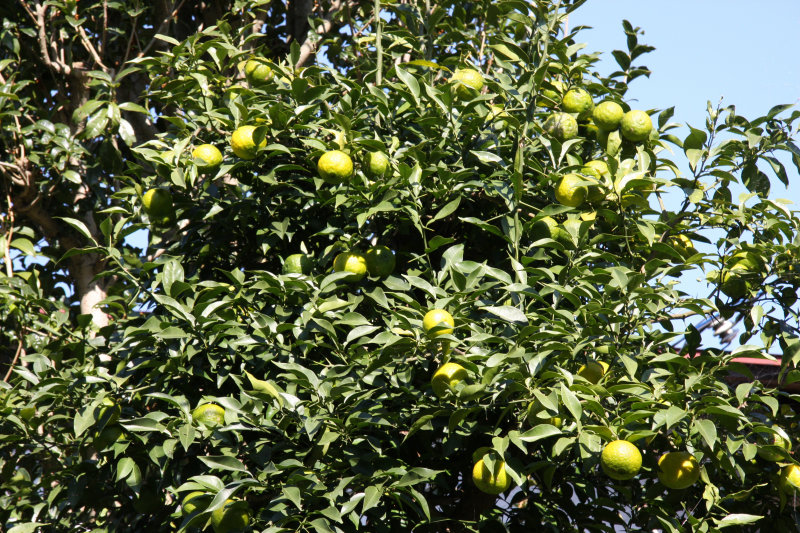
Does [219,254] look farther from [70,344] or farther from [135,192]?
[70,344]

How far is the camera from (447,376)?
2004 millimetres

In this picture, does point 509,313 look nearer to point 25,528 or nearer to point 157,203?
point 157,203

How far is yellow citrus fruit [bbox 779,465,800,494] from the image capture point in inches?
88.4

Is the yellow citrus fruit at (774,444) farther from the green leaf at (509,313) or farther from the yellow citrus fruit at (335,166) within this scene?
the yellow citrus fruit at (335,166)

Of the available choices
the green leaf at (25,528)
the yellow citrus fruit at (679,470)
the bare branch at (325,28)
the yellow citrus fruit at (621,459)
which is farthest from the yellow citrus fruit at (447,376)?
the bare branch at (325,28)

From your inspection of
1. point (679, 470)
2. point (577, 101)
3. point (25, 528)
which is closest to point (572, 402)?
point (679, 470)

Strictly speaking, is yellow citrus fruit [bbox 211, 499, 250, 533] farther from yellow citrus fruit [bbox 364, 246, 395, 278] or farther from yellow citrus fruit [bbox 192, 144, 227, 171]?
yellow citrus fruit [bbox 192, 144, 227, 171]

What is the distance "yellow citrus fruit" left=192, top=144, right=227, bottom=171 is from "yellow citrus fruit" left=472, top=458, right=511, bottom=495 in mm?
1310

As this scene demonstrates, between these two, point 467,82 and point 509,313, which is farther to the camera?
point 467,82

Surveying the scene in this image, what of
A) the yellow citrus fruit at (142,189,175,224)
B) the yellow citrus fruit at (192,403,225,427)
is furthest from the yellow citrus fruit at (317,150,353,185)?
the yellow citrus fruit at (192,403,225,427)

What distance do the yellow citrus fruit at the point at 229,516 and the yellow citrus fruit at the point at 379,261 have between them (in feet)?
2.62

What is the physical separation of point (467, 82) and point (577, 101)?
0.39 m

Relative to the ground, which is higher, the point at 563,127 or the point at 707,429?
the point at 563,127

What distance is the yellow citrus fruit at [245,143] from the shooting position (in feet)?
7.77
